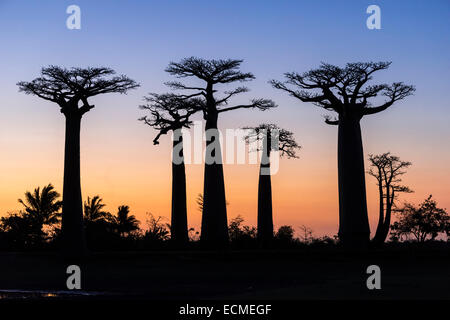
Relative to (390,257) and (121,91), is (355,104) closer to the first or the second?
(390,257)

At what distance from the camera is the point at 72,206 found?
90.0 feet

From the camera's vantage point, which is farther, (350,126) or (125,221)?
(125,221)

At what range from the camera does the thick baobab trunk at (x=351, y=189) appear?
1061 inches

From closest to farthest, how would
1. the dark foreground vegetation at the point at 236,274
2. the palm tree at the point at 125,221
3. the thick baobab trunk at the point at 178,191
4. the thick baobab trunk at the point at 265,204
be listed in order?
the dark foreground vegetation at the point at 236,274 → the thick baobab trunk at the point at 265,204 → the thick baobab trunk at the point at 178,191 → the palm tree at the point at 125,221

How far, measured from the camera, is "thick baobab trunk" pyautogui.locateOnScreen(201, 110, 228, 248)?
30297mm

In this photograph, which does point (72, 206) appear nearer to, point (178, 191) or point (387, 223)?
point (178, 191)

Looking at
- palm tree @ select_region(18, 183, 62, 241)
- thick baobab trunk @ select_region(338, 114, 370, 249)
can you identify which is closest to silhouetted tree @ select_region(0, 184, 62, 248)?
palm tree @ select_region(18, 183, 62, 241)

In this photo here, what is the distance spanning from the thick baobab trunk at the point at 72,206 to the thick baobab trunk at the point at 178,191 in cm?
685

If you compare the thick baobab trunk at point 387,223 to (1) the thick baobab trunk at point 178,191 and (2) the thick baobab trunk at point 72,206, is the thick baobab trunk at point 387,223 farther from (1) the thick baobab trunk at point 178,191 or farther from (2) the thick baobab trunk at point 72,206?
(2) the thick baobab trunk at point 72,206

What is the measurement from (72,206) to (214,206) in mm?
6006

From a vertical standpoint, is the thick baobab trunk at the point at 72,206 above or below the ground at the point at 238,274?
above

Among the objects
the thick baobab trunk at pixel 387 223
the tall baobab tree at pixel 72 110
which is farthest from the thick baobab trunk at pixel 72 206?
the thick baobab trunk at pixel 387 223

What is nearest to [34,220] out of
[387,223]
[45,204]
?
[45,204]

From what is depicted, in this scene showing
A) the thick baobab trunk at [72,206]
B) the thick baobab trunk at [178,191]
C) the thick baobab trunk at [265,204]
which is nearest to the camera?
the thick baobab trunk at [72,206]
